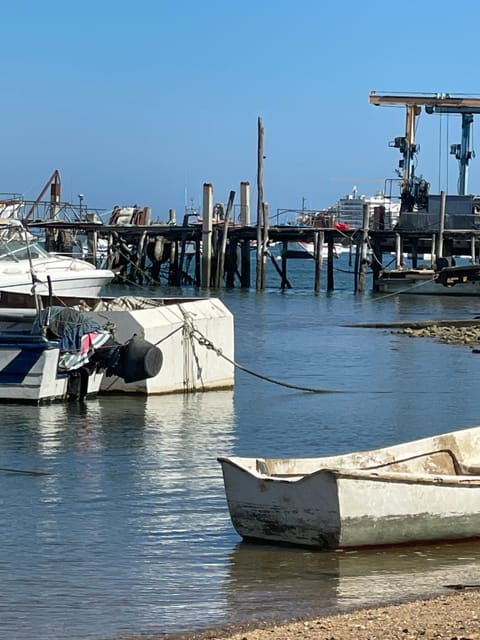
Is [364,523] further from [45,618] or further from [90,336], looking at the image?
[90,336]

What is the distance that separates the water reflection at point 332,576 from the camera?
10039 millimetres

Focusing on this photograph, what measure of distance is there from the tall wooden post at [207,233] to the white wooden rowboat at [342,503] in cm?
4726

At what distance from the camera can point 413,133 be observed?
63.7 metres

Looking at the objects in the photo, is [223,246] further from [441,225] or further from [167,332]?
[167,332]

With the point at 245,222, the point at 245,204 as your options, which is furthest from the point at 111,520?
the point at 245,204

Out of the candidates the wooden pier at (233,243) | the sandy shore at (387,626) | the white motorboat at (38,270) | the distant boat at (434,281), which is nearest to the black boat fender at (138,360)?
the white motorboat at (38,270)

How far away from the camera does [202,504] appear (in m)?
13.9

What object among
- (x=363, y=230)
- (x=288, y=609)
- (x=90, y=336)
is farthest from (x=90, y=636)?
(x=363, y=230)

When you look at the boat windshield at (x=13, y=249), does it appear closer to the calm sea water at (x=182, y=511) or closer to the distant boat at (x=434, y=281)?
the calm sea water at (x=182, y=511)

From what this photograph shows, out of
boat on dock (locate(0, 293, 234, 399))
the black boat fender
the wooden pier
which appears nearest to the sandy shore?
boat on dock (locate(0, 293, 234, 399))

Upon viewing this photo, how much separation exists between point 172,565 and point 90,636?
2.24 metres

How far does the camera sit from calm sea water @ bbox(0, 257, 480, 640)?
398 inches

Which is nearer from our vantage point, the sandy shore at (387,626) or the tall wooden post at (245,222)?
the sandy shore at (387,626)

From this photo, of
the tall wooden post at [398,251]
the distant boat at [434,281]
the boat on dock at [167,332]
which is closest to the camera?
the boat on dock at [167,332]
